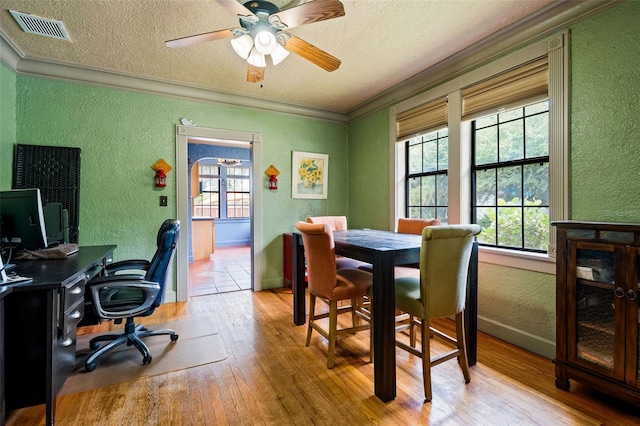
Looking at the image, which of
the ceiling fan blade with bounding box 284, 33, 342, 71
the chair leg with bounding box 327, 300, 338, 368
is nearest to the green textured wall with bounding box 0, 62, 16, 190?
the ceiling fan blade with bounding box 284, 33, 342, 71

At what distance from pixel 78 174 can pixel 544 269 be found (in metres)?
4.42

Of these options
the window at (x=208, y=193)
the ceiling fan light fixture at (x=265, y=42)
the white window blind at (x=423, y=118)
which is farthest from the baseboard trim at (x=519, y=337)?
the window at (x=208, y=193)

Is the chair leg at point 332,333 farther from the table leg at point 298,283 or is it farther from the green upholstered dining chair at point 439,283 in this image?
the table leg at point 298,283

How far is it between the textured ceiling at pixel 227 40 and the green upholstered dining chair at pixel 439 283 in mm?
1680

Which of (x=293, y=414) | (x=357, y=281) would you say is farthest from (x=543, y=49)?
(x=293, y=414)

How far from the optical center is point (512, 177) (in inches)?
100

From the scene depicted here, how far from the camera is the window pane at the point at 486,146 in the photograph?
2695 millimetres

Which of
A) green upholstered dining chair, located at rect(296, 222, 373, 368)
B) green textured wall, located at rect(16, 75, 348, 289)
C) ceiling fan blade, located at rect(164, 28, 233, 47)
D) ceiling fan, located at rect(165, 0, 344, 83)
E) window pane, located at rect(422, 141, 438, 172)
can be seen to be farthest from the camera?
window pane, located at rect(422, 141, 438, 172)

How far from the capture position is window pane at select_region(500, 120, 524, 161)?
2506mm

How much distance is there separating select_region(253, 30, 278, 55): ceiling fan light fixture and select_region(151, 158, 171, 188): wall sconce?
2.06m

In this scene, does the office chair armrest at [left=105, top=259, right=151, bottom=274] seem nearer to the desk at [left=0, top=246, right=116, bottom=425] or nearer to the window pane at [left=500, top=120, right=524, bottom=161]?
the desk at [left=0, top=246, right=116, bottom=425]

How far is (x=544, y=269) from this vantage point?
2.23 meters

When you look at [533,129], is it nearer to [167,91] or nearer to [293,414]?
[293,414]

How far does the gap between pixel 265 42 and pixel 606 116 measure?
7.57ft
